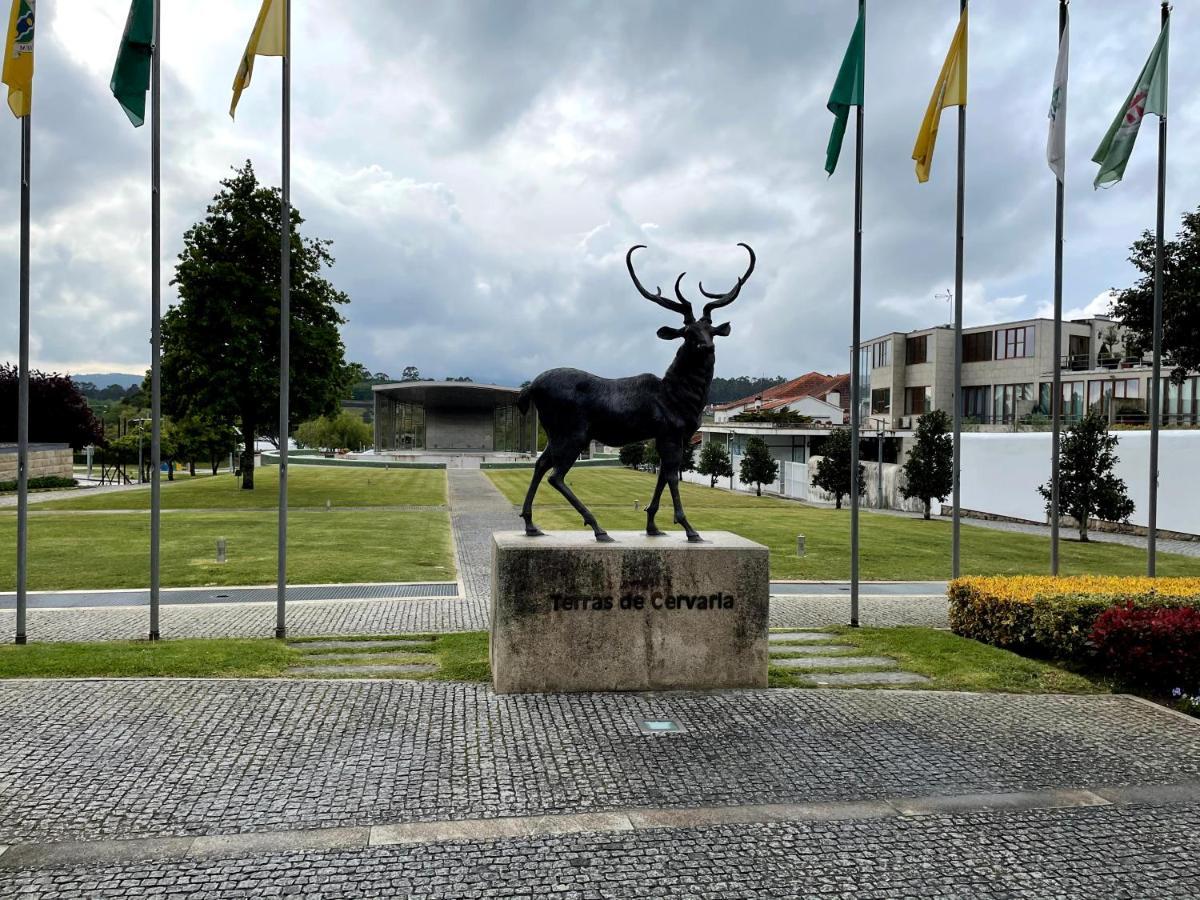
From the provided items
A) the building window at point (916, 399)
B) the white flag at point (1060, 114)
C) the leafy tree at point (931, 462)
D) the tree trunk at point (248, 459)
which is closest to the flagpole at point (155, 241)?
the white flag at point (1060, 114)

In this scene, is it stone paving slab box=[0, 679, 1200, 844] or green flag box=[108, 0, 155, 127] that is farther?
green flag box=[108, 0, 155, 127]

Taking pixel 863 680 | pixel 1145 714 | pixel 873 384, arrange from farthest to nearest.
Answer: pixel 873 384, pixel 863 680, pixel 1145 714

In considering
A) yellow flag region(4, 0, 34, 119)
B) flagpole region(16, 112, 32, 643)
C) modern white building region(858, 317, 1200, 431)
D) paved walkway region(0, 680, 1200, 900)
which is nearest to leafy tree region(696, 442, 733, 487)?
modern white building region(858, 317, 1200, 431)

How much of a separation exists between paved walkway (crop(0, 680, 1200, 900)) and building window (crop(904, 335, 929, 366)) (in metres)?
48.3

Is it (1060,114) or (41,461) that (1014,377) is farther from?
(41,461)

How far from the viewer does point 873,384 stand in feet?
201

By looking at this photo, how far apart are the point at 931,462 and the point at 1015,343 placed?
1487cm

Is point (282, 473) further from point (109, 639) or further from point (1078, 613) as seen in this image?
point (1078, 613)

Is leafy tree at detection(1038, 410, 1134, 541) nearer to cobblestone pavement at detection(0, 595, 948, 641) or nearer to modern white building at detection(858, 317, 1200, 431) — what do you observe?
modern white building at detection(858, 317, 1200, 431)

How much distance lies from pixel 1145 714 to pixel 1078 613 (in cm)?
221

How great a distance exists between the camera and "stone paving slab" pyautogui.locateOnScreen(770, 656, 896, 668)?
455 inches

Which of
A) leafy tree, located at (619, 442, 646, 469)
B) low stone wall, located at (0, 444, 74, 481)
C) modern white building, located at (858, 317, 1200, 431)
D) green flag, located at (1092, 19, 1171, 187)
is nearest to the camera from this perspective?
green flag, located at (1092, 19, 1171, 187)

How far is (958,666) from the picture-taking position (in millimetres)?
11438

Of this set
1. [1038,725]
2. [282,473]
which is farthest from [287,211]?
[1038,725]
